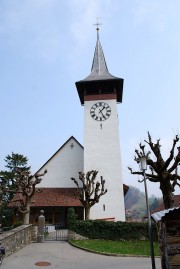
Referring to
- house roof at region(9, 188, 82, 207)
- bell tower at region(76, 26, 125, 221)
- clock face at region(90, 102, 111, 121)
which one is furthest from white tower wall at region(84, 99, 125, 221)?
house roof at region(9, 188, 82, 207)

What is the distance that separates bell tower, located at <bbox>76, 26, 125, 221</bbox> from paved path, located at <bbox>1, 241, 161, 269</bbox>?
1137 centimetres

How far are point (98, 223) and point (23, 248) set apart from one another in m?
6.61

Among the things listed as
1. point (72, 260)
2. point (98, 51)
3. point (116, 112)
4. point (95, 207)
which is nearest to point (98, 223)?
point (95, 207)

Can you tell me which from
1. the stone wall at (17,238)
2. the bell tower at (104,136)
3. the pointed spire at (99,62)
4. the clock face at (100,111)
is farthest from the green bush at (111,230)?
the pointed spire at (99,62)

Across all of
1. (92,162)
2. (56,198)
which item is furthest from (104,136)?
(56,198)

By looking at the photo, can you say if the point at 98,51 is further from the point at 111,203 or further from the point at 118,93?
the point at 111,203

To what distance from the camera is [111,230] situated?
21312 millimetres

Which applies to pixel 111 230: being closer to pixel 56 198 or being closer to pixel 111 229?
pixel 111 229

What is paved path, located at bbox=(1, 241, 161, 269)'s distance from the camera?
12150 mm

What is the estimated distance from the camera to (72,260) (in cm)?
1371

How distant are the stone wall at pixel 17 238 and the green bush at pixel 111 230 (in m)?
3.19

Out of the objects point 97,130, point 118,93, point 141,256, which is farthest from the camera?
point 118,93

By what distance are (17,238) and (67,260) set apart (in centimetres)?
362

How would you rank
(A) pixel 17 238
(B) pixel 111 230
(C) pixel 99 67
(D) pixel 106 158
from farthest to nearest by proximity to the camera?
(C) pixel 99 67 → (D) pixel 106 158 → (B) pixel 111 230 → (A) pixel 17 238
